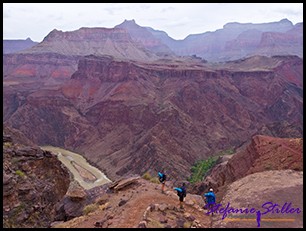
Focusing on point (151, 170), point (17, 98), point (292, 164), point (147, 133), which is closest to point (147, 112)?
point (147, 133)

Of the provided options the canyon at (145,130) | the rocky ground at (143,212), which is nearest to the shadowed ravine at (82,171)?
the canyon at (145,130)

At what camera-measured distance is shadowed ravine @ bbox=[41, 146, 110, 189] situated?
6566 centimetres

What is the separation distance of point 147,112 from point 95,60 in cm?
4045

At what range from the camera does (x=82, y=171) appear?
71.0m

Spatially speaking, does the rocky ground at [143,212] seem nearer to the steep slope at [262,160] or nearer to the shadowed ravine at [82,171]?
the steep slope at [262,160]

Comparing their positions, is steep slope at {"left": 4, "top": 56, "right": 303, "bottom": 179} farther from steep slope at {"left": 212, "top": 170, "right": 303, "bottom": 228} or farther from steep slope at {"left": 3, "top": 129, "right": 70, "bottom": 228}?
steep slope at {"left": 212, "top": 170, "right": 303, "bottom": 228}

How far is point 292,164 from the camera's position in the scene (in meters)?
29.0

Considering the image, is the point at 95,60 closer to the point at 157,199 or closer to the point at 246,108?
the point at 246,108

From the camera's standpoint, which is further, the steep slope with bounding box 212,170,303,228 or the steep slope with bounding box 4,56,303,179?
the steep slope with bounding box 4,56,303,179

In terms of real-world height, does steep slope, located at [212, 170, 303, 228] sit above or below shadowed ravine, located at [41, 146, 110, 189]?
above

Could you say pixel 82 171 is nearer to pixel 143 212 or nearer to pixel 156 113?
pixel 156 113

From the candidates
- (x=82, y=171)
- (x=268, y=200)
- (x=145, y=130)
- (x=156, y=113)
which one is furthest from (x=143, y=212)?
(x=156, y=113)

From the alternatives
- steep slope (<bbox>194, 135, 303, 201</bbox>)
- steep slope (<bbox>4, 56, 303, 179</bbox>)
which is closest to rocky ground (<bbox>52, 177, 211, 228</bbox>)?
steep slope (<bbox>194, 135, 303, 201</bbox>)

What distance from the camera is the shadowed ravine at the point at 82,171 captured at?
65656 millimetres
